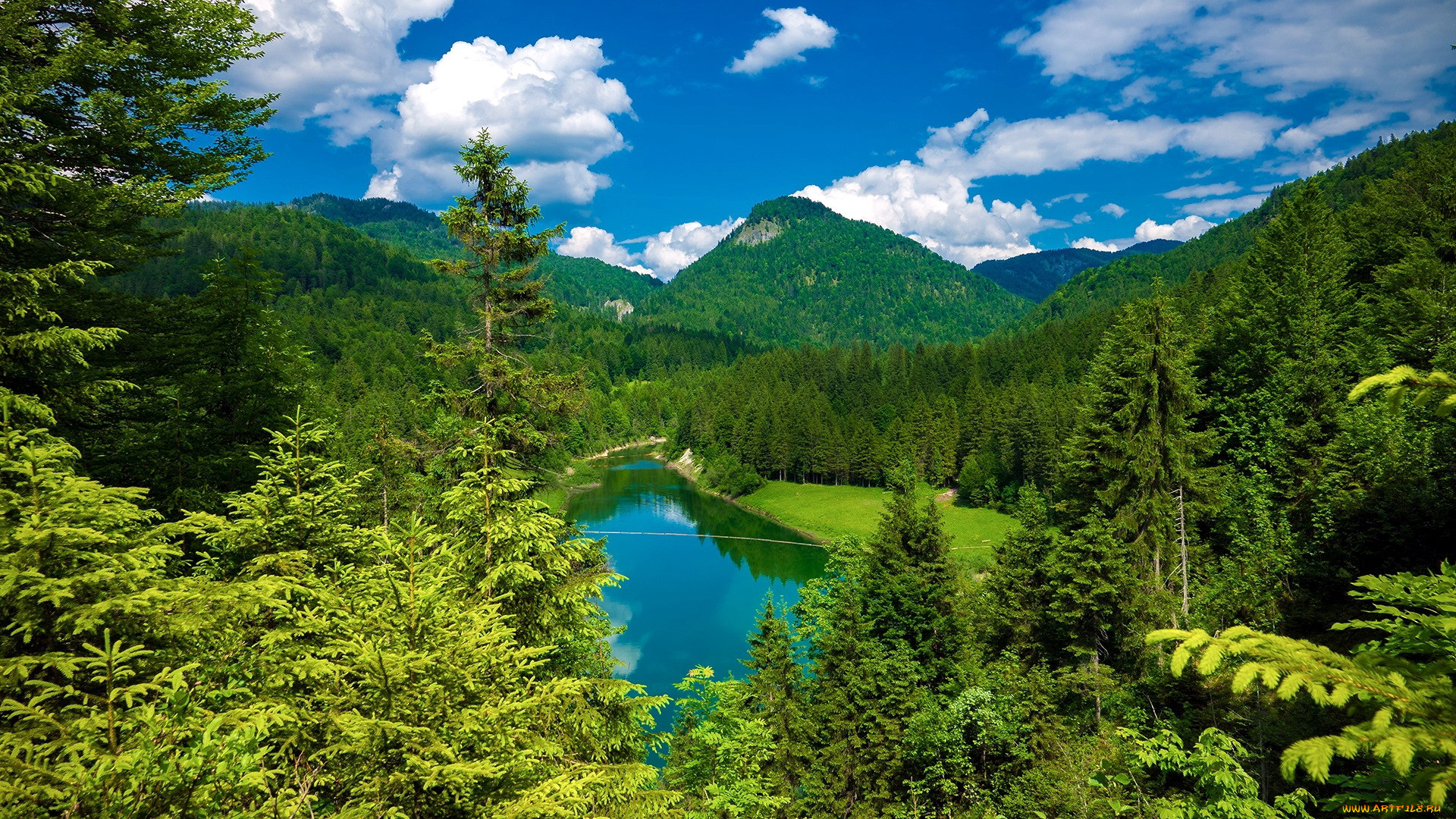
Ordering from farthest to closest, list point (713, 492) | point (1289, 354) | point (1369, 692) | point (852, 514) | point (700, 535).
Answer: point (713, 492) → point (852, 514) → point (700, 535) → point (1289, 354) → point (1369, 692)

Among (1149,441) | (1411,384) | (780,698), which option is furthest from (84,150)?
(1149,441)

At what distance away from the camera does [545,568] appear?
9.82 meters

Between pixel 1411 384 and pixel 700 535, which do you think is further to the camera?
pixel 700 535

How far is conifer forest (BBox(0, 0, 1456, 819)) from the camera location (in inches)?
164

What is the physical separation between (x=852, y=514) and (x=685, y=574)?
22189 millimetres

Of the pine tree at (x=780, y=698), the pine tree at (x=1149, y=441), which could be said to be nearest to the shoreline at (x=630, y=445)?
the pine tree at (x=780, y=698)

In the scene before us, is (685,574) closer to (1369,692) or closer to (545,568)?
(545,568)

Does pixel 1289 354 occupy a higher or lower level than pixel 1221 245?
lower

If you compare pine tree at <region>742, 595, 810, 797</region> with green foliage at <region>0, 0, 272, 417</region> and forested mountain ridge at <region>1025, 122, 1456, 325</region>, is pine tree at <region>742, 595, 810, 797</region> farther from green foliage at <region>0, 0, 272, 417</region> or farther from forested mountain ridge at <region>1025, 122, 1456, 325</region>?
forested mountain ridge at <region>1025, 122, 1456, 325</region>

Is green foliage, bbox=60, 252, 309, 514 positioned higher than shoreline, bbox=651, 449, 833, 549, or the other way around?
green foliage, bbox=60, 252, 309, 514

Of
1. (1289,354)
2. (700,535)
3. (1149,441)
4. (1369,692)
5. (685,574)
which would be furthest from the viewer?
(700,535)

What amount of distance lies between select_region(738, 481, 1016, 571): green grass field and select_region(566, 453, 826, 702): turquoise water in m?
2.68

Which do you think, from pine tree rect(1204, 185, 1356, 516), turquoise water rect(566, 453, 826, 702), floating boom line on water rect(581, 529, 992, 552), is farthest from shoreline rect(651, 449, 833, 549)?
→ pine tree rect(1204, 185, 1356, 516)

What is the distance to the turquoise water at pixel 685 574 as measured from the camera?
33.7 metres
